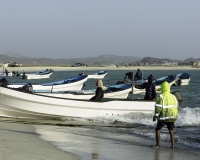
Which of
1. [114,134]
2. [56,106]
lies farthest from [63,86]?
[114,134]

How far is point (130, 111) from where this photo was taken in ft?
52.7

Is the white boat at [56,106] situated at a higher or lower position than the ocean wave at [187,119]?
higher

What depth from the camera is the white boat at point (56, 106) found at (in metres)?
14.7

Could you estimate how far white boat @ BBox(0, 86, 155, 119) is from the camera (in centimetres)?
1474

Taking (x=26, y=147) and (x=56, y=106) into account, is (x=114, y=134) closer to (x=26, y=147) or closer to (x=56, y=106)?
(x=56, y=106)

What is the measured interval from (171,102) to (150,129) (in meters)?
4.88

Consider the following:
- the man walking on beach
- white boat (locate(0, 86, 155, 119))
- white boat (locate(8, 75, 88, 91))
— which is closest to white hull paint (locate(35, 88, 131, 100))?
white boat (locate(0, 86, 155, 119))

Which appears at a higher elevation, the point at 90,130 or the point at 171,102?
the point at 171,102

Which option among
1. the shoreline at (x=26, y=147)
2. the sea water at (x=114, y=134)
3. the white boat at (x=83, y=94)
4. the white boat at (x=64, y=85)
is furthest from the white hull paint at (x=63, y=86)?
the shoreline at (x=26, y=147)

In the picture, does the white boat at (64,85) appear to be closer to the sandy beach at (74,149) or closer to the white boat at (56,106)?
the white boat at (56,106)

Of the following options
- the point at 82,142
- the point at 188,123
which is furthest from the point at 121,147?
the point at 188,123

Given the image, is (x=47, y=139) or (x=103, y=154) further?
(x=47, y=139)

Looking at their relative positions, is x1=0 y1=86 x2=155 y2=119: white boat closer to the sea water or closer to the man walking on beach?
the sea water

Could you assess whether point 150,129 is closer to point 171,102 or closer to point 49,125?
point 49,125
